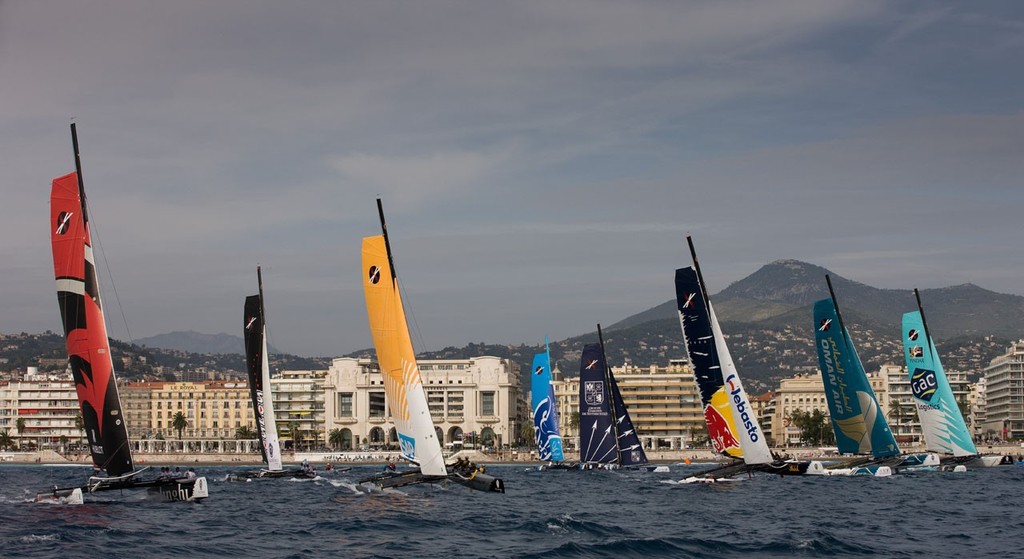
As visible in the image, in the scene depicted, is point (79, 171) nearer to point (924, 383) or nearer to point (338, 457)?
point (924, 383)

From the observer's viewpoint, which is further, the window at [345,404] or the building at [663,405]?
the window at [345,404]

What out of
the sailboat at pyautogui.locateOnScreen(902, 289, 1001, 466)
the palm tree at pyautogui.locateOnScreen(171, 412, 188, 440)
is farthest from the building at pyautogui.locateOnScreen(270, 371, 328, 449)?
the sailboat at pyautogui.locateOnScreen(902, 289, 1001, 466)

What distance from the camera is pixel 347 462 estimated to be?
470 feet

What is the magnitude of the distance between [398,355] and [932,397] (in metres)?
34.7

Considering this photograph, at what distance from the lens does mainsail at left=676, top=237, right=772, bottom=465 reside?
50.4 meters

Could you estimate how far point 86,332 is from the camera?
Result: 36812 mm

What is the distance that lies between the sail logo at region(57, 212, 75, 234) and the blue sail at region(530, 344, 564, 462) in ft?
161

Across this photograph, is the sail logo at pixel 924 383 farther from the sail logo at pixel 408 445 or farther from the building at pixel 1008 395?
the building at pixel 1008 395

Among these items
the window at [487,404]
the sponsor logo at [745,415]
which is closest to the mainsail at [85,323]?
the sponsor logo at [745,415]

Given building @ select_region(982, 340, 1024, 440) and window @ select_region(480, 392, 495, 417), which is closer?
building @ select_region(982, 340, 1024, 440)

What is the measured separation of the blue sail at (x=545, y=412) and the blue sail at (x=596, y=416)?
287 inches

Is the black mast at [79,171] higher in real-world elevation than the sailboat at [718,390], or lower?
higher

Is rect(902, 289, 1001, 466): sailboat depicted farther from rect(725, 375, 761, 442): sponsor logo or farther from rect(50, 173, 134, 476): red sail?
rect(50, 173, 134, 476): red sail

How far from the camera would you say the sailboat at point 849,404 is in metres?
59.6
